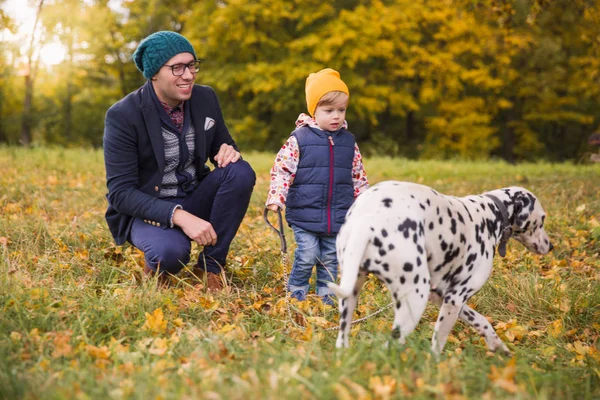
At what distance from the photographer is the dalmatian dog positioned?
269 cm

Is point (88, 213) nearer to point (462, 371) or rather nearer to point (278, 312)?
point (278, 312)

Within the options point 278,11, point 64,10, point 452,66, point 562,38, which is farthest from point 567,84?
point 64,10

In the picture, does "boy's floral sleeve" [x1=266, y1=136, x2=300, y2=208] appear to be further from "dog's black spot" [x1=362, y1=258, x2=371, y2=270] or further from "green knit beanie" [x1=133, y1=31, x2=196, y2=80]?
"dog's black spot" [x1=362, y1=258, x2=371, y2=270]

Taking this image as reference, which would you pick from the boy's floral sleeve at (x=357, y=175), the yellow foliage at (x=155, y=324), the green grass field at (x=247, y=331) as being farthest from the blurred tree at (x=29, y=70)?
the yellow foliage at (x=155, y=324)

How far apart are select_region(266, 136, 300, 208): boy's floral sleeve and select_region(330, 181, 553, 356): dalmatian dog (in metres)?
1.19

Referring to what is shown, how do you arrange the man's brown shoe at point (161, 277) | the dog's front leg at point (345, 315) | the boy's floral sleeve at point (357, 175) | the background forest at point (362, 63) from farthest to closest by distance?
the background forest at point (362, 63)
the boy's floral sleeve at point (357, 175)
the man's brown shoe at point (161, 277)
the dog's front leg at point (345, 315)

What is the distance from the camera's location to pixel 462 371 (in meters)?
2.62

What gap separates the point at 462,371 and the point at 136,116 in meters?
2.87

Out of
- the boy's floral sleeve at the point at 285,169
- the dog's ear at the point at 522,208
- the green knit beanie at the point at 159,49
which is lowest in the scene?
the dog's ear at the point at 522,208

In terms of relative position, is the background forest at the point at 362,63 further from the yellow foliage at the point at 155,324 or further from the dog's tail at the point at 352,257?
the dog's tail at the point at 352,257

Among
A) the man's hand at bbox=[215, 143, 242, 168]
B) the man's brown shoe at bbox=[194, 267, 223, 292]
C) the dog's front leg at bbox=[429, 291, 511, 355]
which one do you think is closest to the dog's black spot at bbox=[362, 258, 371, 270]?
the dog's front leg at bbox=[429, 291, 511, 355]

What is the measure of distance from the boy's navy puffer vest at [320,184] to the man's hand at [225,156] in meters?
0.65

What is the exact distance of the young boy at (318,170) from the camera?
4047 millimetres

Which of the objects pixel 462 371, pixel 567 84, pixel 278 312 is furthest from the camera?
pixel 567 84
